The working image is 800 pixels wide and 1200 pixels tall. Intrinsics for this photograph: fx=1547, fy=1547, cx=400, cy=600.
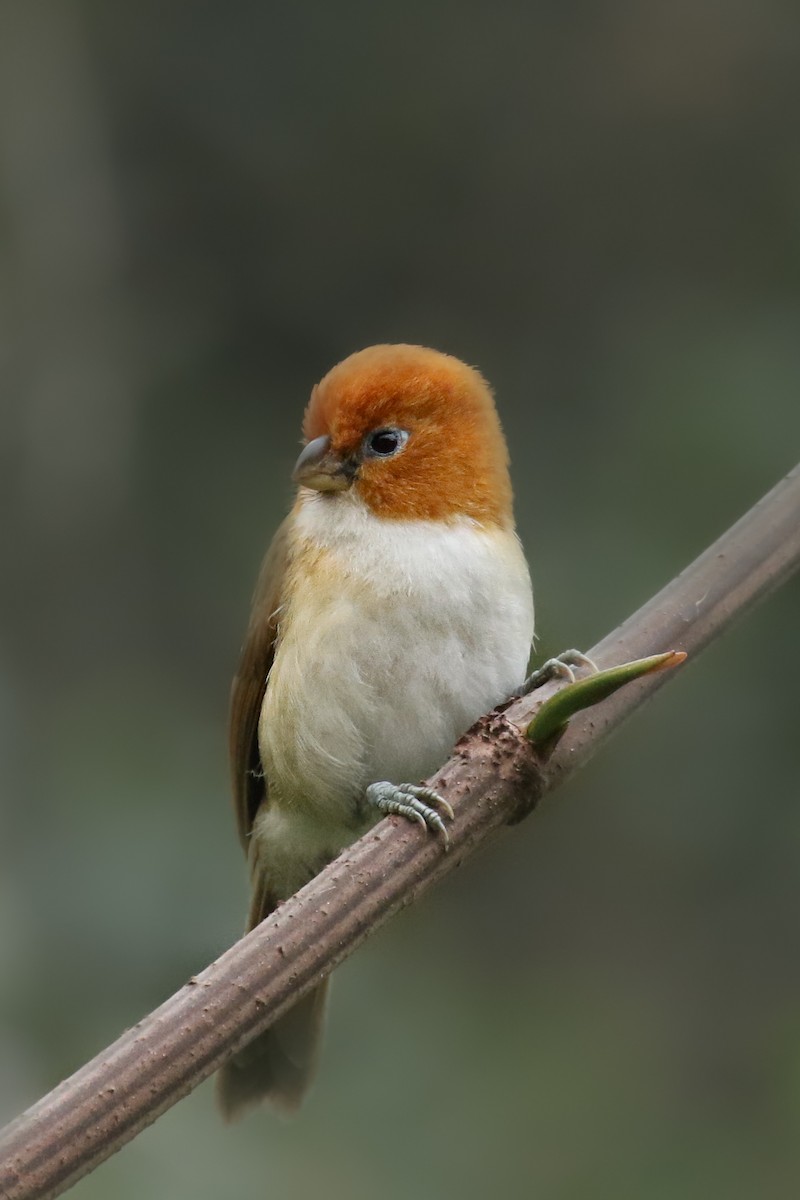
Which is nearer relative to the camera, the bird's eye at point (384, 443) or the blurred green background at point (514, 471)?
the bird's eye at point (384, 443)

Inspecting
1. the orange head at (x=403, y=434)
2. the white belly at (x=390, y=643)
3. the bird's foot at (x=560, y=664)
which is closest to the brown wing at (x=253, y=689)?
the white belly at (x=390, y=643)

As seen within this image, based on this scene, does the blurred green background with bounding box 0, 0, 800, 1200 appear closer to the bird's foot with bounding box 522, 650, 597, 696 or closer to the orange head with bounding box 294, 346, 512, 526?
the bird's foot with bounding box 522, 650, 597, 696

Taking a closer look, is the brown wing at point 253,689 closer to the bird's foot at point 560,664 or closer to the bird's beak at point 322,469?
the bird's beak at point 322,469

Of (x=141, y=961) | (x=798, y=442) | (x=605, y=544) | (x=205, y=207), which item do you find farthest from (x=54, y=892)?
(x=205, y=207)

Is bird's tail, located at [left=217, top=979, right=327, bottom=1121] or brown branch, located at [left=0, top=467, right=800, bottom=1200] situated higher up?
bird's tail, located at [left=217, top=979, right=327, bottom=1121]

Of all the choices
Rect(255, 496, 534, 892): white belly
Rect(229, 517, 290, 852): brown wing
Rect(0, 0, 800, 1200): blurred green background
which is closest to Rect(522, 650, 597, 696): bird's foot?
Rect(0, 0, 800, 1200): blurred green background

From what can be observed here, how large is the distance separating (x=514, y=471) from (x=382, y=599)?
2.76 ft

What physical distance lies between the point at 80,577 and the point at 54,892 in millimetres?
1015

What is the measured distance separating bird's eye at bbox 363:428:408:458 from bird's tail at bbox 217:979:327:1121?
1167 mm

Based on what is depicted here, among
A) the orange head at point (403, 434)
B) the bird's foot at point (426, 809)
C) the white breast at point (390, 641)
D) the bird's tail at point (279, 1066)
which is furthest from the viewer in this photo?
the bird's tail at point (279, 1066)

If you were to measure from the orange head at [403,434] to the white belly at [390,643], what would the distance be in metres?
0.06

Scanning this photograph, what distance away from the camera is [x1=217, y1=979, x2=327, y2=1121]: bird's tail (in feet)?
9.70

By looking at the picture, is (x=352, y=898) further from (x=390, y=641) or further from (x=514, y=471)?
(x=514, y=471)

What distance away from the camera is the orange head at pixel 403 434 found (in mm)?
2299
